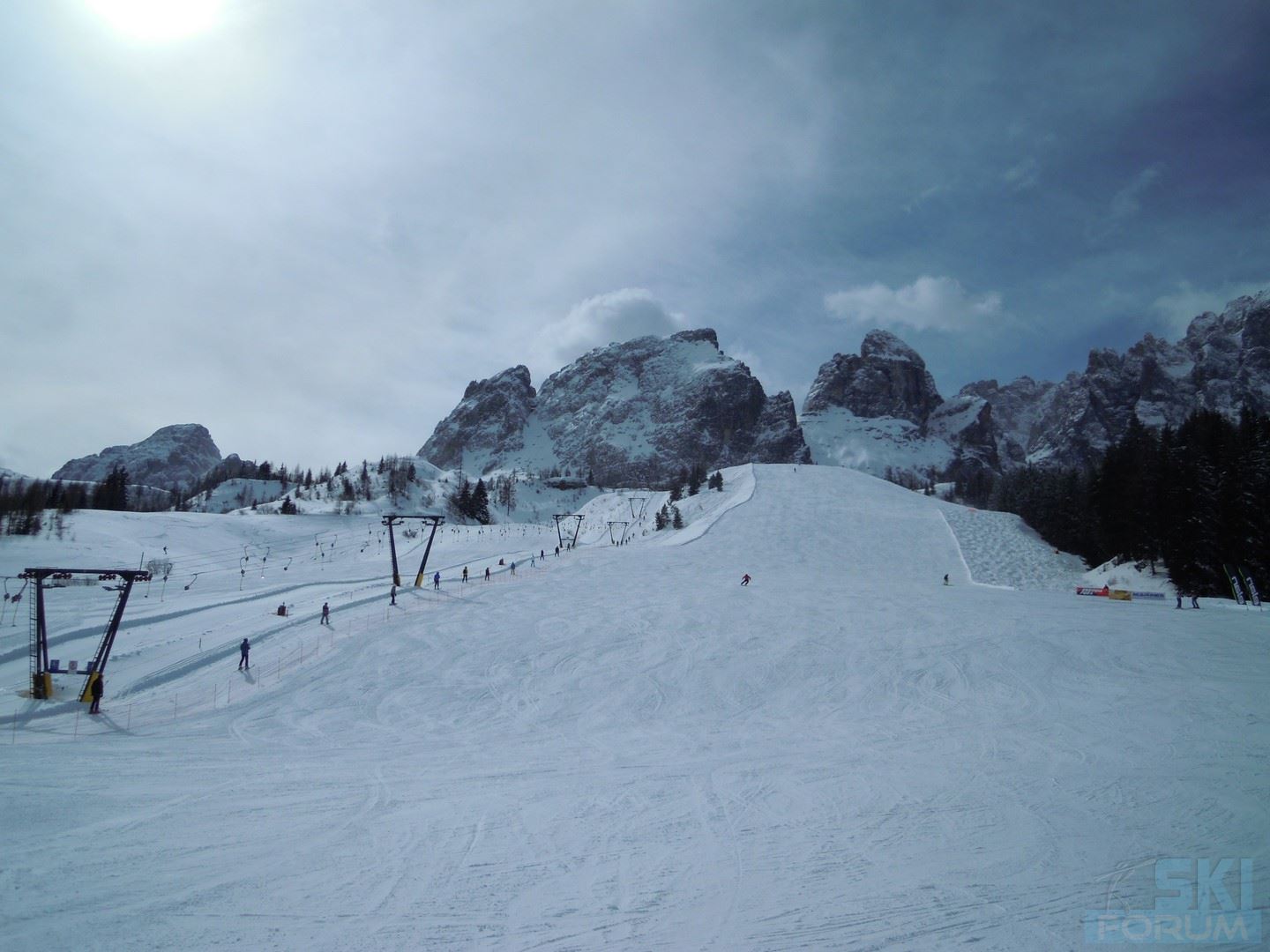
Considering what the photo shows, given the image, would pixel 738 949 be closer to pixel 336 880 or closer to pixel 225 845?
pixel 336 880

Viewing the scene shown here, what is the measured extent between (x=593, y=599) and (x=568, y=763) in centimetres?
1896

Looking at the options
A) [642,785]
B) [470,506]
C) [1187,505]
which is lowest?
[642,785]

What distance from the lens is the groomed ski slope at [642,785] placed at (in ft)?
25.5

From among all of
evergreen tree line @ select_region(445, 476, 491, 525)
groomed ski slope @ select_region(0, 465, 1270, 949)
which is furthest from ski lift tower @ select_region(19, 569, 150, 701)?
evergreen tree line @ select_region(445, 476, 491, 525)

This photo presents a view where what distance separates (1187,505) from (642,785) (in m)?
44.3

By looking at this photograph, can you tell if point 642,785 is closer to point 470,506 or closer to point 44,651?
point 44,651

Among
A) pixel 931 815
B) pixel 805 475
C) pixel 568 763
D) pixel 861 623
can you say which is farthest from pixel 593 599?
pixel 805 475

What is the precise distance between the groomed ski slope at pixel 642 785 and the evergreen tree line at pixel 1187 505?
10449 mm

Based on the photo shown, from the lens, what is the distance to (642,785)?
12.7 metres

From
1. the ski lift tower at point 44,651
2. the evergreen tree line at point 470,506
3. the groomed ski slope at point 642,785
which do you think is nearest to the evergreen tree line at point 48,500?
the groomed ski slope at point 642,785

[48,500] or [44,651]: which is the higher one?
[48,500]

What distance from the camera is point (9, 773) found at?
11.7m

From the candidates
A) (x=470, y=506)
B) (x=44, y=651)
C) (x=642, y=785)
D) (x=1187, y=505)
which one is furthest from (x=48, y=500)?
(x=1187, y=505)

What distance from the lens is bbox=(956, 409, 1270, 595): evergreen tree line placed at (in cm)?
3684
